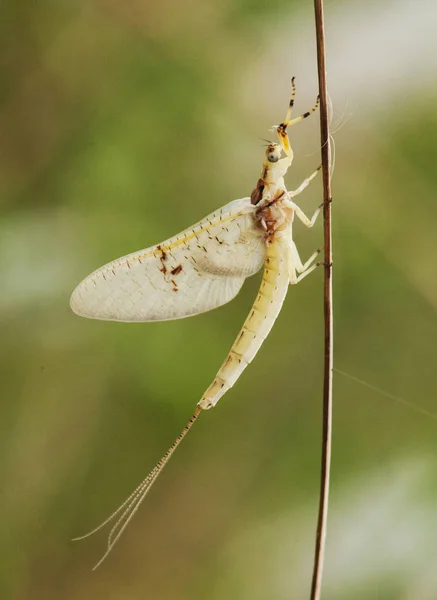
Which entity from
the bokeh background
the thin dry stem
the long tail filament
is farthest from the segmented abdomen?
the bokeh background

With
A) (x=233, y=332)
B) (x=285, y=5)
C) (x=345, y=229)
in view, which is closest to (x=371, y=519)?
(x=233, y=332)

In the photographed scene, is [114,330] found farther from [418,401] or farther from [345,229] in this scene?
[418,401]

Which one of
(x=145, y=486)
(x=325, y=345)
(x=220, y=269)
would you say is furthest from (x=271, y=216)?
(x=145, y=486)

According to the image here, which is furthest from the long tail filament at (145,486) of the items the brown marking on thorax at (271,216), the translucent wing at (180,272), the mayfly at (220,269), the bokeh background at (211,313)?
the brown marking on thorax at (271,216)

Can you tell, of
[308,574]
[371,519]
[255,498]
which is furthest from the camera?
[255,498]

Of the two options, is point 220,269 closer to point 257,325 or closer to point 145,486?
point 257,325

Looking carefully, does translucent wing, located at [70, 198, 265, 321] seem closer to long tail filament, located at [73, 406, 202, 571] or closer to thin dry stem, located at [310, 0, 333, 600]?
long tail filament, located at [73, 406, 202, 571]

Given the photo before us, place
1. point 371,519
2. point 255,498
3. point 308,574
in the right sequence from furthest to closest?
point 255,498 < point 308,574 < point 371,519
